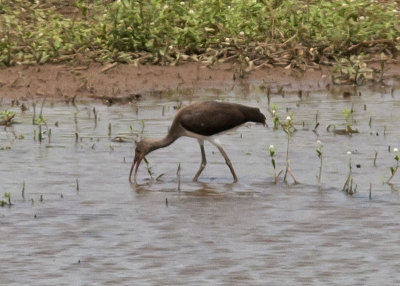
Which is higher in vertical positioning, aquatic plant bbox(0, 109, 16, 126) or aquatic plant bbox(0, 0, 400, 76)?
aquatic plant bbox(0, 0, 400, 76)

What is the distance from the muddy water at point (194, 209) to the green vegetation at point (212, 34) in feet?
→ 7.20

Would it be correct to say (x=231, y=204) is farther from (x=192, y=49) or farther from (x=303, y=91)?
(x=192, y=49)

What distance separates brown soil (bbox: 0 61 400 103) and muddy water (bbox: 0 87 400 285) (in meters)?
1.01

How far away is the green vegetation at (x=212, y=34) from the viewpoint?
15805mm

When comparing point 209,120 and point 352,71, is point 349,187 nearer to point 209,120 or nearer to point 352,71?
point 209,120

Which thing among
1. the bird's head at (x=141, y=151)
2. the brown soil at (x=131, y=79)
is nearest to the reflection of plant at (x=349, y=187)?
the bird's head at (x=141, y=151)

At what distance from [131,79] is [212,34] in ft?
5.39

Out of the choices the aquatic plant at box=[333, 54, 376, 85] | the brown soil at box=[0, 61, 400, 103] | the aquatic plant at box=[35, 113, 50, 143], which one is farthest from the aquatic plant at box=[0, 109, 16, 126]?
the aquatic plant at box=[333, 54, 376, 85]

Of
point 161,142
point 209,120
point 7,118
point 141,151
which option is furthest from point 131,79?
point 209,120

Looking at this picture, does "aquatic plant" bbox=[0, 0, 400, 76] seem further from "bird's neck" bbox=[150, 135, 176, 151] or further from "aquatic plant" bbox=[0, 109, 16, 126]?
"bird's neck" bbox=[150, 135, 176, 151]

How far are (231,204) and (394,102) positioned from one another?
17.2 ft

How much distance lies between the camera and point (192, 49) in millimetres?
16125

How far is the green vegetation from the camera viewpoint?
1580cm

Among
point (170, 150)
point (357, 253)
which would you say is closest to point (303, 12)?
point (170, 150)
